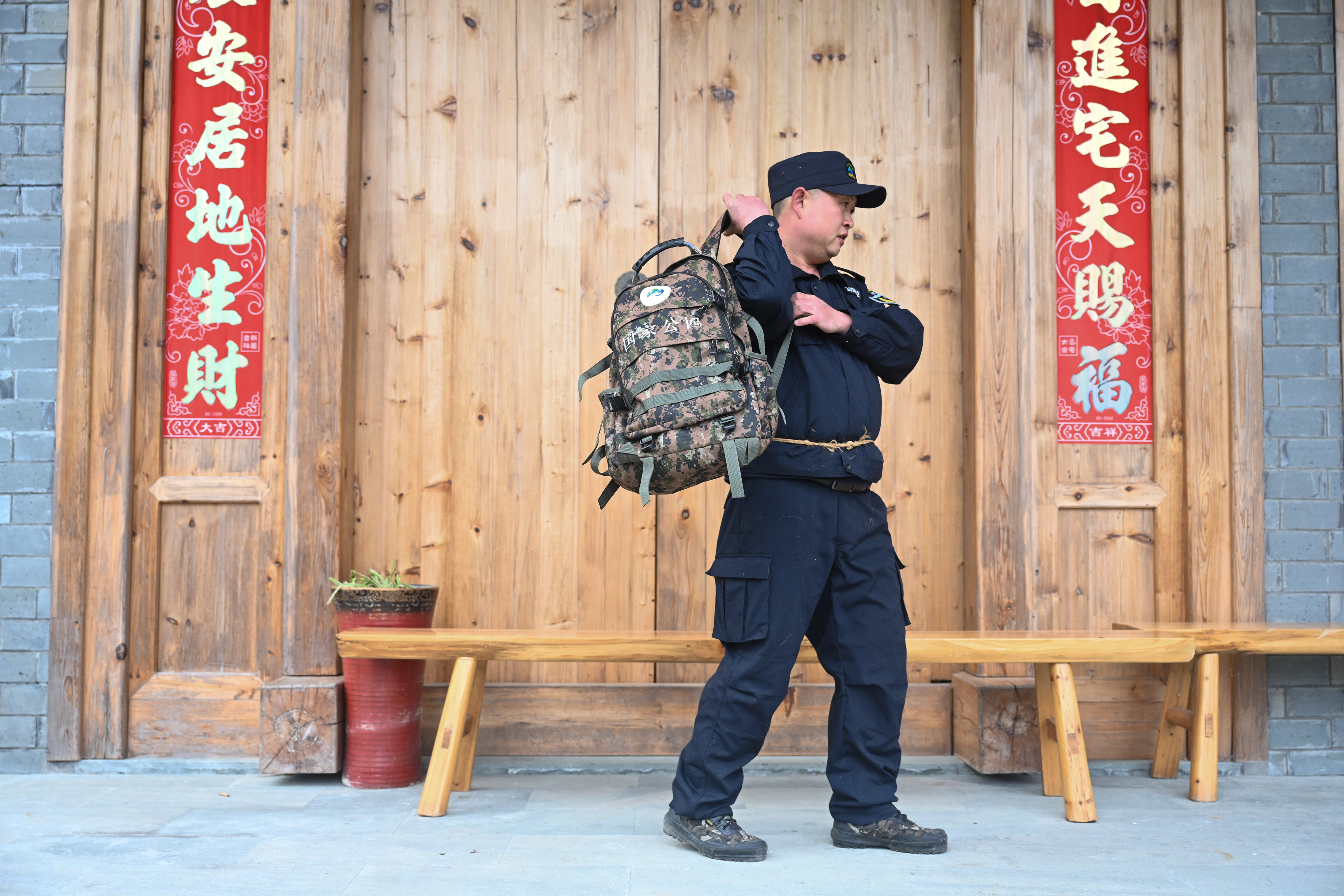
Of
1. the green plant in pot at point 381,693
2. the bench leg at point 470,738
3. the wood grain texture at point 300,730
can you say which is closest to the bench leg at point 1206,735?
the bench leg at point 470,738

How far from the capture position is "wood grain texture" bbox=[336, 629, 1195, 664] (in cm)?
314

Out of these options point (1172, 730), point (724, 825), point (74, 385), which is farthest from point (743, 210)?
point (74, 385)

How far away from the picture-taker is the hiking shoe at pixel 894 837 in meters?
2.74

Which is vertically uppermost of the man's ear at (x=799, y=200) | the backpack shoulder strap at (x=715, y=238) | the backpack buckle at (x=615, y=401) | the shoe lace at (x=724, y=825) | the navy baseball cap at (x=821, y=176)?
the navy baseball cap at (x=821, y=176)

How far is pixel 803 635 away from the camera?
8.97ft

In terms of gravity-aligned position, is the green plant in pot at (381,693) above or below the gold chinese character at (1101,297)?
below

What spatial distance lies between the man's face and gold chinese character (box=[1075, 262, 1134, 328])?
4.19 feet

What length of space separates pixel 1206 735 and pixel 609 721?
72.6 inches

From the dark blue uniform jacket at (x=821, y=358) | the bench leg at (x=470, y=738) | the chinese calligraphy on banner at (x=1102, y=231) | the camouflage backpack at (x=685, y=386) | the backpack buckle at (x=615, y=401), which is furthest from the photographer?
the chinese calligraphy on banner at (x=1102, y=231)

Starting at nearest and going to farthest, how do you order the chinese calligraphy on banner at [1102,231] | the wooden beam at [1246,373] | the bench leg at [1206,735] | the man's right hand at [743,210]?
the man's right hand at [743,210], the bench leg at [1206,735], the wooden beam at [1246,373], the chinese calligraphy on banner at [1102,231]

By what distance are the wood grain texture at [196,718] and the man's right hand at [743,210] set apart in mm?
2177

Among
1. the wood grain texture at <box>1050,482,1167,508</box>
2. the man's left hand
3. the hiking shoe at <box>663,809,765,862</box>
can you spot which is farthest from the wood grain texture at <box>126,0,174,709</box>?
the wood grain texture at <box>1050,482,1167,508</box>

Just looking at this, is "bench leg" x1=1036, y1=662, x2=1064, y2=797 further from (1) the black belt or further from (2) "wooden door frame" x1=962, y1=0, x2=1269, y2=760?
(1) the black belt

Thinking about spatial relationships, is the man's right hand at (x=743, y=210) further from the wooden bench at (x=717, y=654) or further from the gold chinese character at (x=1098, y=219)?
the gold chinese character at (x=1098, y=219)
